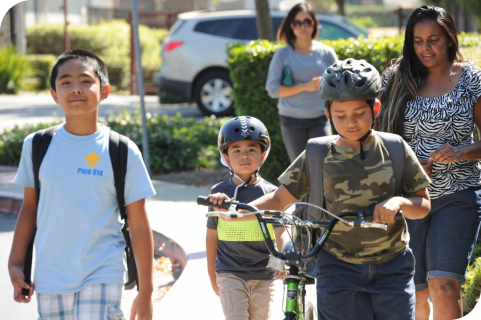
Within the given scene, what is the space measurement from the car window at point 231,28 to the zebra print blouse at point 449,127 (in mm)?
11262

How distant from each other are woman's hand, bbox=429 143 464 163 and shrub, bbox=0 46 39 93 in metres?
19.2

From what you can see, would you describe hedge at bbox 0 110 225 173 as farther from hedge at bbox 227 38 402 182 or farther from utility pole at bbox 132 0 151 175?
hedge at bbox 227 38 402 182

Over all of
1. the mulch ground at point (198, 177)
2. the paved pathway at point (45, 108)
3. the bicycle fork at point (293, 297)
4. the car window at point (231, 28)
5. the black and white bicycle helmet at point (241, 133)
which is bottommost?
the mulch ground at point (198, 177)

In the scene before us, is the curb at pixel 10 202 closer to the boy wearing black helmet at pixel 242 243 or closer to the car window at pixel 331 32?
the boy wearing black helmet at pixel 242 243

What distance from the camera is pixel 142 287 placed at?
10.1 feet

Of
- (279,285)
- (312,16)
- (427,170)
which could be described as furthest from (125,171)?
(312,16)

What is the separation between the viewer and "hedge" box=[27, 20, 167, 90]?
77.7 ft

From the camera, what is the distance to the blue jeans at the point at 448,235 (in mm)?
3615

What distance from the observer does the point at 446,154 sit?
3.52 m

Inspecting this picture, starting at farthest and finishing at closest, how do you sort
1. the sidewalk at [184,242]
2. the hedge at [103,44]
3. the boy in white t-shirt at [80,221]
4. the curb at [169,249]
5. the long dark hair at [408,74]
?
the hedge at [103,44] → the curb at [169,249] → the sidewalk at [184,242] → the long dark hair at [408,74] → the boy in white t-shirt at [80,221]

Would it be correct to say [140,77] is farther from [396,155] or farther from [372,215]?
[372,215]

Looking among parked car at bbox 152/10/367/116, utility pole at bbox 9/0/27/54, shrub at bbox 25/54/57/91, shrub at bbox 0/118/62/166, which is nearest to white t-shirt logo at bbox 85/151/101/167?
shrub at bbox 0/118/62/166

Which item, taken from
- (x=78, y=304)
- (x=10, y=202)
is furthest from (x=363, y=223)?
(x=10, y=202)

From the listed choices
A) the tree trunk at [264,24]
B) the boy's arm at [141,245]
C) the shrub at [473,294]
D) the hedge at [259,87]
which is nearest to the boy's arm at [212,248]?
the boy's arm at [141,245]
